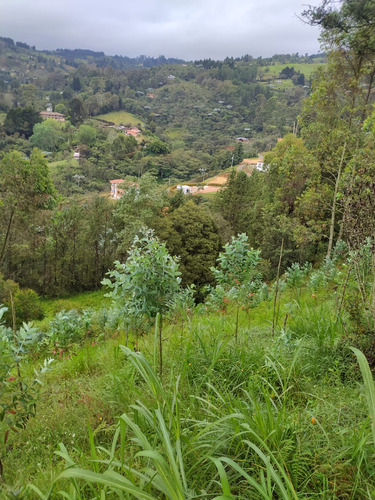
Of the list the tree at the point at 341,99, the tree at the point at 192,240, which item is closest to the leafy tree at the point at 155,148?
the tree at the point at 192,240

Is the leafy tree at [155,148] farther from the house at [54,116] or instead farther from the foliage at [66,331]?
the foliage at [66,331]

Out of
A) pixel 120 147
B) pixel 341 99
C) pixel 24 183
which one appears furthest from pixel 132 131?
pixel 341 99

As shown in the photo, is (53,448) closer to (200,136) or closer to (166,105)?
(200,136)

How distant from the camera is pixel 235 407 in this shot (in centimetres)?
172

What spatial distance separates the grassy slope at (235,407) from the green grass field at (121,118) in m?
89.6

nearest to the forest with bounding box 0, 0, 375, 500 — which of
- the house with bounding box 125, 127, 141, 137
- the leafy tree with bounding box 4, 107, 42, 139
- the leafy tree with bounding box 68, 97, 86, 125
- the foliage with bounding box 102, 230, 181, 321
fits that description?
the foliage with bounding box 102, 230, 181, 321

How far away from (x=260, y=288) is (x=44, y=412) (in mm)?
4602

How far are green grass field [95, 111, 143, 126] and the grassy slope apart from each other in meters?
89.6

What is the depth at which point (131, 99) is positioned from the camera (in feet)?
326

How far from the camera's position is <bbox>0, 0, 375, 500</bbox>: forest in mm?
1326

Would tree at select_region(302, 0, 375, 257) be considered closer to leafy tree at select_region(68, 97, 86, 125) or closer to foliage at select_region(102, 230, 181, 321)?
foliage at select_region(102, 230, 181, 321)

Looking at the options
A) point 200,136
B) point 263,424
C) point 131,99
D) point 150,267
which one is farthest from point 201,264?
point 131,99

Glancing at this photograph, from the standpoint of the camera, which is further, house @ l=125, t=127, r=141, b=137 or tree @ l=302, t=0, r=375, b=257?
house @ l=125, t=127, r=141, b=137

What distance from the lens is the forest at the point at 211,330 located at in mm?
1326
